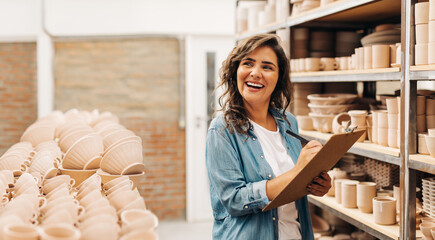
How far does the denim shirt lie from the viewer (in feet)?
5.34

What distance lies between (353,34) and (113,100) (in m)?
3.14

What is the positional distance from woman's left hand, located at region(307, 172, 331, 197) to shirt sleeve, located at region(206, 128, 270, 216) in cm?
21

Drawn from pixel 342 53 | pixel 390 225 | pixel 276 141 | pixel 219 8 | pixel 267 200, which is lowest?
pixel 390 225

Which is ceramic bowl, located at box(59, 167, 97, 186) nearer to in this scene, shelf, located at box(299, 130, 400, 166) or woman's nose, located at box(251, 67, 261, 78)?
woman's nose, located at box(251, 67, 261, 78)

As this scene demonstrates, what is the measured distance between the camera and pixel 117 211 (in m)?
1.19

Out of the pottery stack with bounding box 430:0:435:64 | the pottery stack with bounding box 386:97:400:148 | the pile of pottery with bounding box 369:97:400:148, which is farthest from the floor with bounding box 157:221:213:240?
the pottery stack with bounding box 430:0:435:64

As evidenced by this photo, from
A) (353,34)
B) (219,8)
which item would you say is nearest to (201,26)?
(219,8)

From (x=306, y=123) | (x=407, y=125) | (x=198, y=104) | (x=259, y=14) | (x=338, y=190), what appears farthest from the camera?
(x=198, y=104)

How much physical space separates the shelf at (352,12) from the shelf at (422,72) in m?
0.44

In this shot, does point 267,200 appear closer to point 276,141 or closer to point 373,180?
point 276,141

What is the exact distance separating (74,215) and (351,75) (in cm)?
179

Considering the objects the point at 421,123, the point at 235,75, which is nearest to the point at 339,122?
the point at 421,123

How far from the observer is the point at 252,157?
1.73 metres

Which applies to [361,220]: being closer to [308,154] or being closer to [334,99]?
[334,99]
